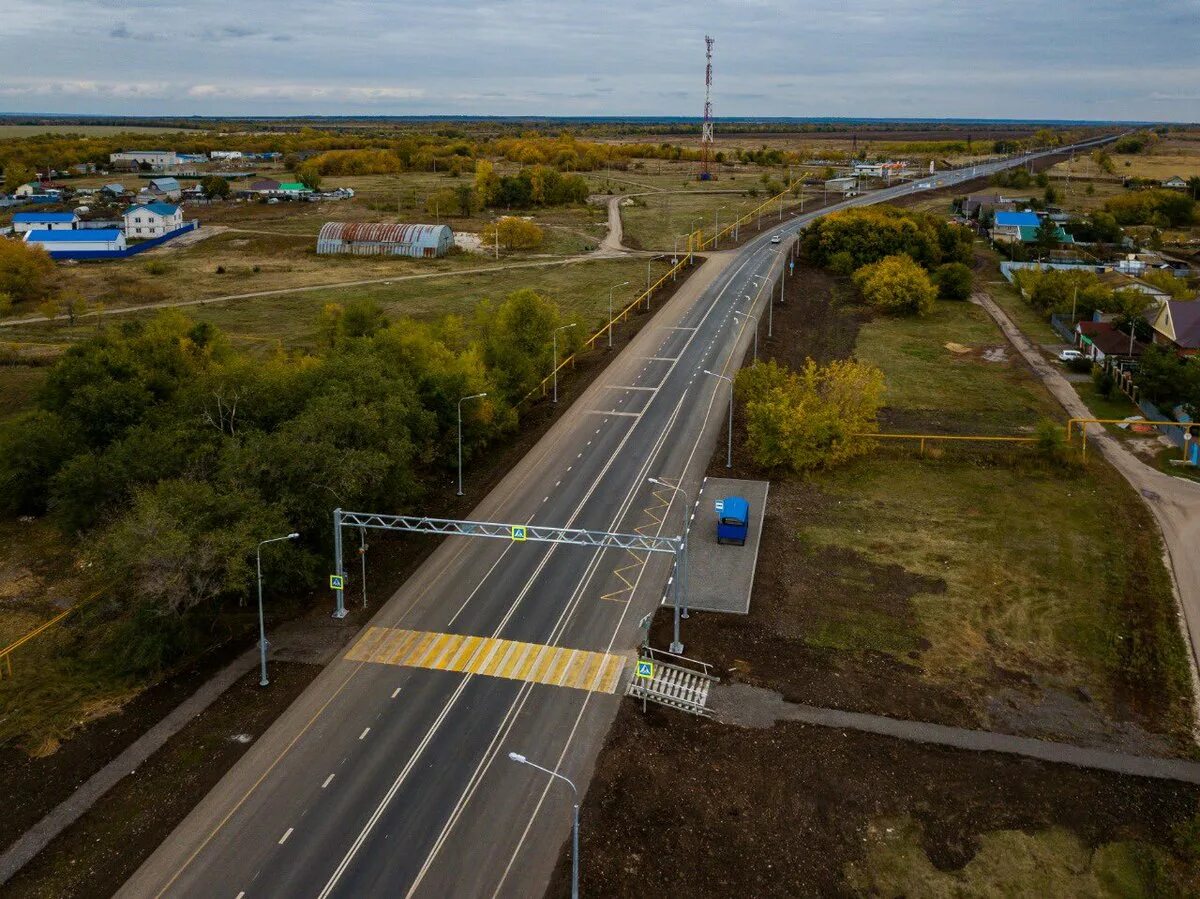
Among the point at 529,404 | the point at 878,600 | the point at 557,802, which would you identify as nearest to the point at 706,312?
the point at 529,404

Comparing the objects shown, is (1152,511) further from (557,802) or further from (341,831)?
(341,831)

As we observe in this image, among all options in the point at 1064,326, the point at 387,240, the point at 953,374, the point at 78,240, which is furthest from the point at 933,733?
the point at 78,240

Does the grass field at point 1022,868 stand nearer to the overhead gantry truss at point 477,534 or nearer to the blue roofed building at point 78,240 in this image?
the overhead gantry truss at point 477,534

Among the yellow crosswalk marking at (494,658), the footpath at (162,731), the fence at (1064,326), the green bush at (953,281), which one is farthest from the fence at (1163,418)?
the footpath at (162,731)

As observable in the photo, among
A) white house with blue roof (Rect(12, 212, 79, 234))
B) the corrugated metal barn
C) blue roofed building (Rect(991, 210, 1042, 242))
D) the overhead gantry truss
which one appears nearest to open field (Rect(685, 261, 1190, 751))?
the overhead gantry truss

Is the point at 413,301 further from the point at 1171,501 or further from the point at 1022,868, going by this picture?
the point at 1022,868

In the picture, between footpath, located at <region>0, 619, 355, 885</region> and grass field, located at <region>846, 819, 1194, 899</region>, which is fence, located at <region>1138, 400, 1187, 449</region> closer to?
grass field, located at <region>846, 819, 1194, 899</region>

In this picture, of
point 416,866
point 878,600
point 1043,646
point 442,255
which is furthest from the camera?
point 442,255
